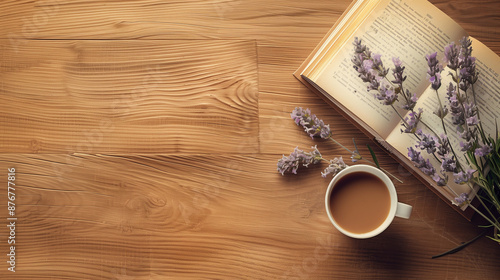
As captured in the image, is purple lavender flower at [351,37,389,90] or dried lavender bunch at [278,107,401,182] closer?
purple lavender flower at [351,37,389,90]

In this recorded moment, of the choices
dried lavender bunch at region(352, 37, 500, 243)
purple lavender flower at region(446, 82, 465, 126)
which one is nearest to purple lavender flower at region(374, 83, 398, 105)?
dried lavender bunch at region(352, 37, 500, 243)

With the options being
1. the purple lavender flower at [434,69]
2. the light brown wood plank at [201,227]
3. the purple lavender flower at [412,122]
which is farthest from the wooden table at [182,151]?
the purple lavender flower at [434,69]

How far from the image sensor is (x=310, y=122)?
2.99 feet

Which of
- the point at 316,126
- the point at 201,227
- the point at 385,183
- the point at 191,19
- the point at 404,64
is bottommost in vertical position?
the point at 201,227

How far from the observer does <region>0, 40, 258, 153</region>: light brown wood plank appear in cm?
95

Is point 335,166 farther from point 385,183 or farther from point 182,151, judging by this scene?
point 182,151

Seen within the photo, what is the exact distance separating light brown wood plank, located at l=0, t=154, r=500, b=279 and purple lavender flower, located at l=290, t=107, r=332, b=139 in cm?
10

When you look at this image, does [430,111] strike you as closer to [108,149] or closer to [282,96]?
[282,96]

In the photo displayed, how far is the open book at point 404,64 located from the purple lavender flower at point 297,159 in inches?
5.0

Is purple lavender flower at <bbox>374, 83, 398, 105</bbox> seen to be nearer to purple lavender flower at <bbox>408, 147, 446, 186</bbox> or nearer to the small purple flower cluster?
the small purple flower cluster

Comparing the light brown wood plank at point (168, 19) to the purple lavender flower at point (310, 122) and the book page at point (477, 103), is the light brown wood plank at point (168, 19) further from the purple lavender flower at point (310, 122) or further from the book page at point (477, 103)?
the book page at point (477, 103)

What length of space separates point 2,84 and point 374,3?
0.89m

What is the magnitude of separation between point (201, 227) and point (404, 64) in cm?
60

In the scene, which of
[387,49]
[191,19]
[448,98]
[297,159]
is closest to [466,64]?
[448,98]
